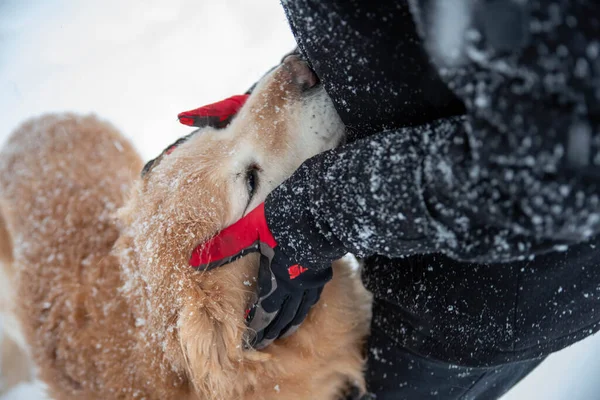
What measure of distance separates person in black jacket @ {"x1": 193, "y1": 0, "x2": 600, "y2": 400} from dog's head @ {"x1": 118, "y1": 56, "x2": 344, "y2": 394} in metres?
0.14

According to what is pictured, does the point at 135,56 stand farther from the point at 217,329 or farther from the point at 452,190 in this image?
the point at 452,190

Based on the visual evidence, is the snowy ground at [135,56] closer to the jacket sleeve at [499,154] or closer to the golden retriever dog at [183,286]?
the golden retriever dog at [183,286]

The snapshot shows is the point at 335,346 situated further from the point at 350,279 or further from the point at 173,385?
the point at 173,385

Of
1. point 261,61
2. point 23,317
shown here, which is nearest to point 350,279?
point 23,317

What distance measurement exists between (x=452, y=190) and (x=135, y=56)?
10.9 feet

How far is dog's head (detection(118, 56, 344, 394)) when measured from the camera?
1372mm

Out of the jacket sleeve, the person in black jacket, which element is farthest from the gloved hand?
the jacket sleeve

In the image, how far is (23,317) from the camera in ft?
6.84

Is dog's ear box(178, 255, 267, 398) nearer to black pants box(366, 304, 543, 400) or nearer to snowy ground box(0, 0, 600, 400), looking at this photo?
black pants box(366, 304, 543, 400)

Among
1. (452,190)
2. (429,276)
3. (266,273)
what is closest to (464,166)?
(452,190)

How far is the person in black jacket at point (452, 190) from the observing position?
2.00ft

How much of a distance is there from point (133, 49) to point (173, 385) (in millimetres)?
2841

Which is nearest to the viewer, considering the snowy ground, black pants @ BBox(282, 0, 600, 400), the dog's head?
black pants @ BBox(282, 0, 600, 400)

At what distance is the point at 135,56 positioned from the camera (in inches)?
134
